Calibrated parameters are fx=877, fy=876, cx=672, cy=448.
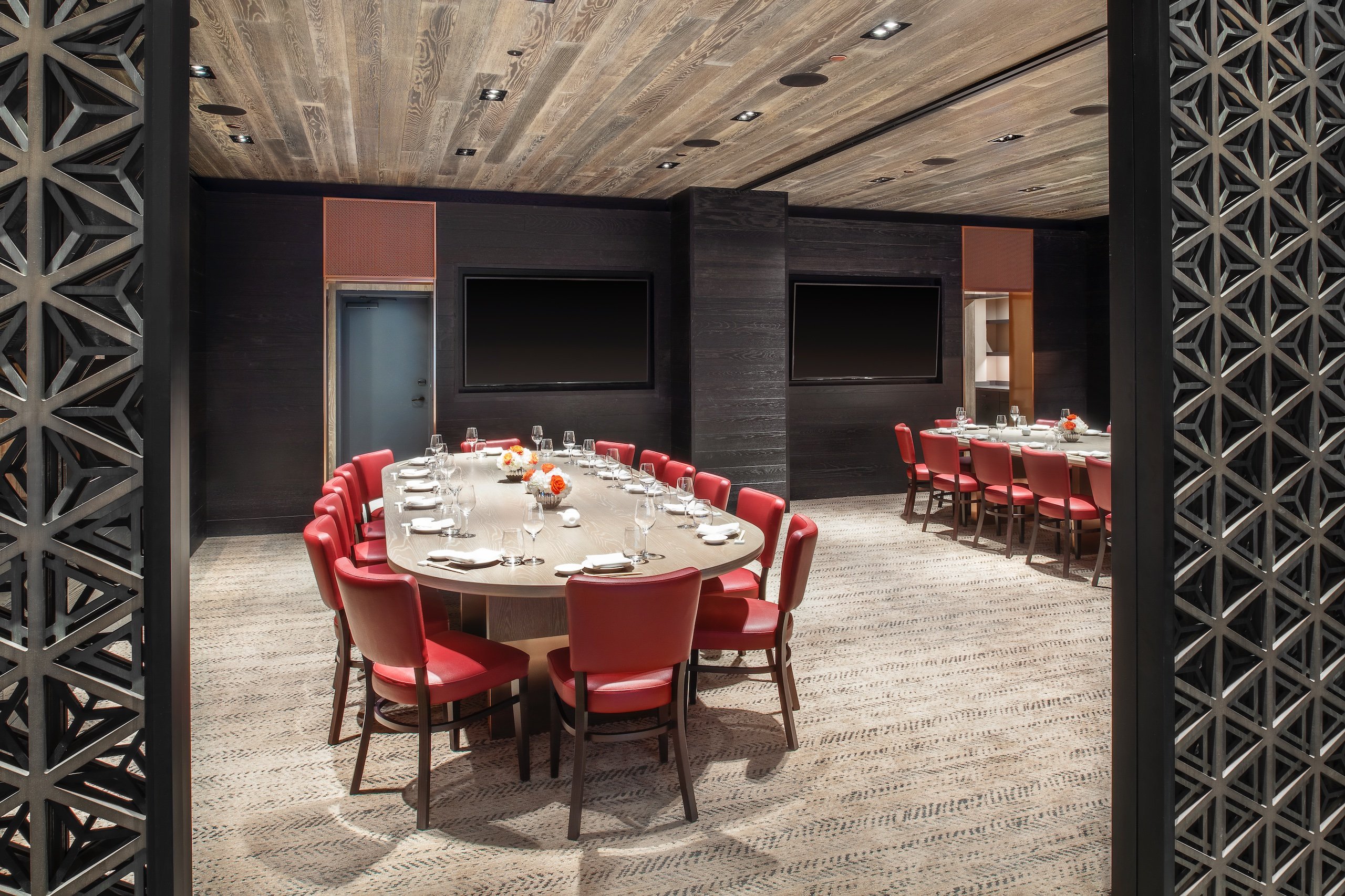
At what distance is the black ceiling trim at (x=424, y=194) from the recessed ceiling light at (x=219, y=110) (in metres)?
2.17

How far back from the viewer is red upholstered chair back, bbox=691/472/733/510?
14.5 ft

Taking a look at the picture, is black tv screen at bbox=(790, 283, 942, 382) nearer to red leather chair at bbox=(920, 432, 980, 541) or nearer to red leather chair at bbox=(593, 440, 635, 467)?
red leather chair at bbox=(920, 432, 980, 541)

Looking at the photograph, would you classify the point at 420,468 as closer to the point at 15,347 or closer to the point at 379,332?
the point at 379,332

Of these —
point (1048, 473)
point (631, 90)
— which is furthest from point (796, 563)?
point (1048, 473)

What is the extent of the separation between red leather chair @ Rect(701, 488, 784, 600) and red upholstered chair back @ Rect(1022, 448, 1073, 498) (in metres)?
2.98

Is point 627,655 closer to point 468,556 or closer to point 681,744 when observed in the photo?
point 681,744

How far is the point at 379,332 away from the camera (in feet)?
28.5

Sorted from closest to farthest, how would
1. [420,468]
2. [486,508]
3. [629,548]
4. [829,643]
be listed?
[629,548] < [486,508] < [829,643] < [420,468]

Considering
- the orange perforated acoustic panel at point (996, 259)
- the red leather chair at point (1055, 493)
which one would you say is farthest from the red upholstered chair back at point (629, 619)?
the orange perforated acoustic panel at point (996, 259)

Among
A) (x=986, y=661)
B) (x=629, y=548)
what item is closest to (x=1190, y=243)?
(x=629, y=548)

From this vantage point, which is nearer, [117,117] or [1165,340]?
[117,117]

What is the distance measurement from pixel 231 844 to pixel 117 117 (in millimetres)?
2219

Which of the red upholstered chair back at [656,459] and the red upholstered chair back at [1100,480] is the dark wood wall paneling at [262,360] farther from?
the red upholstered chair back at [1100,480]

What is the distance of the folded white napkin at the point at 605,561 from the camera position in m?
2.99
